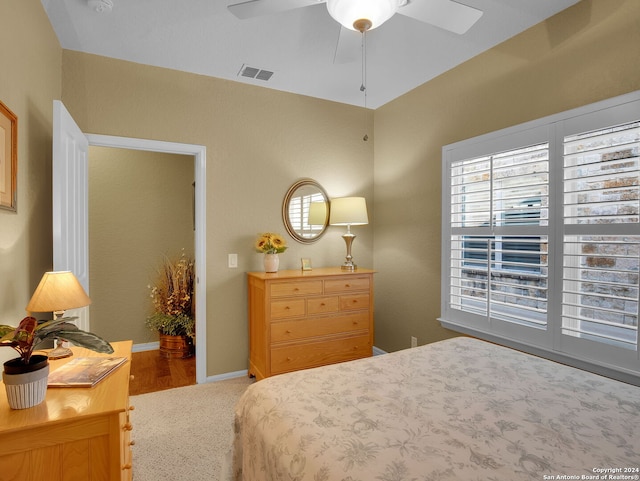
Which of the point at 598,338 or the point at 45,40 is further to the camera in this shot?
the point at 45,40

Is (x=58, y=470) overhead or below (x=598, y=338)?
below

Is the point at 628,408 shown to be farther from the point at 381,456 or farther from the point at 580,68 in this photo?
the point at 580,68

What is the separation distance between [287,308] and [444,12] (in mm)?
2317

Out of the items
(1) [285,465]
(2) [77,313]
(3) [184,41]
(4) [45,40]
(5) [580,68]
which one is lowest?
(1) [285,465]

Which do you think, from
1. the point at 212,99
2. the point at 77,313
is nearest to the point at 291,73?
the point at 212,99

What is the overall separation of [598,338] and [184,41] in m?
3.39

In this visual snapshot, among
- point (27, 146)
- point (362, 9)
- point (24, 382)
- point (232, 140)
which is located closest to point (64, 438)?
point (24, 382)

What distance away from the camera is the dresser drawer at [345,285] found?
3.26 meters

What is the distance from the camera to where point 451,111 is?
10.3 feet

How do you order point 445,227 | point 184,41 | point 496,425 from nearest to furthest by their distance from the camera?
point 496,425, point 184,41, point 445,227

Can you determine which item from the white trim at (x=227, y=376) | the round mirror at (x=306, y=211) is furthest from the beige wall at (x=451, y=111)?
the white trim at (x=227, y=376)

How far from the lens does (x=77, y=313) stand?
2.41 metres

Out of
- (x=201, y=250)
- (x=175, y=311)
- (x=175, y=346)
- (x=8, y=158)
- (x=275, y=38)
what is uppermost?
(x=275, y=38)

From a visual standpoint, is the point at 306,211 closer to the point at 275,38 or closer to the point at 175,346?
the point at 275,38
